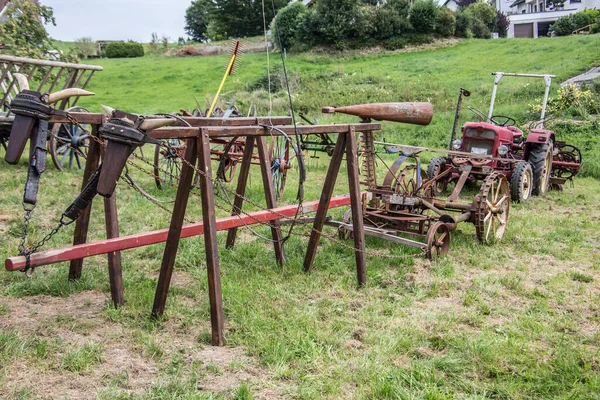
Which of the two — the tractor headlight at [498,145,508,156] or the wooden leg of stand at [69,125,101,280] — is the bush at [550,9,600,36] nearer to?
the tractor headlight at [498,145,508,156]

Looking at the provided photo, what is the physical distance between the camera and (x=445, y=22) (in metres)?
35.1

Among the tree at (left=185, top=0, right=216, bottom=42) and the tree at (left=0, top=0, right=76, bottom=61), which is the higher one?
the tree at (left=185, top=0, right=216, bottom=42)

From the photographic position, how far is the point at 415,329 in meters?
4.10

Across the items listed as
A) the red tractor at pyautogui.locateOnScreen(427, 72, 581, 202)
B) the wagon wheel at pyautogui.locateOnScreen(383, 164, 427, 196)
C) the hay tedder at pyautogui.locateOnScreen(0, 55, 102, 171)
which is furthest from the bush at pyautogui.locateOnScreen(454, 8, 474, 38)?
the wagon wheel at pyautogui.locateOnScreen(383, 164, 427, 196)

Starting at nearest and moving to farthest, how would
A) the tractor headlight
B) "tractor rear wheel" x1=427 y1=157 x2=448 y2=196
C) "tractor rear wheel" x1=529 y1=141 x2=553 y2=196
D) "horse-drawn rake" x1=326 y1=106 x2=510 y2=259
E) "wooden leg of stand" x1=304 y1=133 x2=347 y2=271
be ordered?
"wooden leg of stand" x1=304 y1=133 x2=347 y2=271 → "horse-drawn rake" x1=326 y1=106 x2=510 y2=259 → the tractor headlight → "tractor rear wheel" x1=427 y1=157 x2=448 y2=196 → "tractor rear wheel" x1=529 y1=141 x2=553 y2=196

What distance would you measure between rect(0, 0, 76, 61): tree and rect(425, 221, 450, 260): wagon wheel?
→ 9815 millimetres

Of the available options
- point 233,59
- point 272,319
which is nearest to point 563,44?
point 233,59

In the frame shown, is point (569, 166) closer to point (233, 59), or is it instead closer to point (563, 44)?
point (233, 59)

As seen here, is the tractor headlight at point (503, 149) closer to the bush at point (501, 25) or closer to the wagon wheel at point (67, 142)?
the wagon wheel at point (67, 142)

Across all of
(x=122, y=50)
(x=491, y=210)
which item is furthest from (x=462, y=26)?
(x=491, y=210)

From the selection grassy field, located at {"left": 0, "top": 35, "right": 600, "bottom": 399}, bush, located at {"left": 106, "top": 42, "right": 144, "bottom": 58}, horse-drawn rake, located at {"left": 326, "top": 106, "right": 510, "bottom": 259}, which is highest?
bush, located at {"left": 106, "top": 42, "right": 144, "bottom": 58}

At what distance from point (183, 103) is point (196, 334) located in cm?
1961

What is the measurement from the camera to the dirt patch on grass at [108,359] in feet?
10.6

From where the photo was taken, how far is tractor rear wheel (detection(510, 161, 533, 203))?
8.65 m
